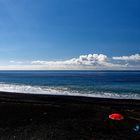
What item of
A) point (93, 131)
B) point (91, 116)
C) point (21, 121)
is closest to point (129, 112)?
point (91, 116)

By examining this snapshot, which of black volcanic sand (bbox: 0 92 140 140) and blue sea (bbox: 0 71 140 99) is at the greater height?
black volcanic sand (bbox: 0 92 140 140)

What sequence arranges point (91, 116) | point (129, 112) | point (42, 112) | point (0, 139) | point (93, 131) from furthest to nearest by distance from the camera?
point (129, 112), point (42, 112), point (91, 116), point (93, 131), point (0, 139)

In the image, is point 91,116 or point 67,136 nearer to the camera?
point 67,136

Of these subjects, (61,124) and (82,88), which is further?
(82,88)

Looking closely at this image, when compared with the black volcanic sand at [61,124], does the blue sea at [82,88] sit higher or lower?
lower

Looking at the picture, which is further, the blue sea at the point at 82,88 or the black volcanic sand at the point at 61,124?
the blue sea at the point at 82,88

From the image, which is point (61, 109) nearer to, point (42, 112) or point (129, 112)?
point (42, 112)

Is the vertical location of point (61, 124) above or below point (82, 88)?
above

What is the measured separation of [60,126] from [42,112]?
17.7 feet

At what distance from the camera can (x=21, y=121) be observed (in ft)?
66.5

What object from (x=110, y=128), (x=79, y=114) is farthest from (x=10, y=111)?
(x=110, y=128)

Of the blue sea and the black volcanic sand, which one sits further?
the blue sea

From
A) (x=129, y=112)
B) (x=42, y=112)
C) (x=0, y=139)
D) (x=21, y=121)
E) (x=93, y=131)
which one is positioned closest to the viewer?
(x=0, y=139)

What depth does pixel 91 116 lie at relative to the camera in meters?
22.1
